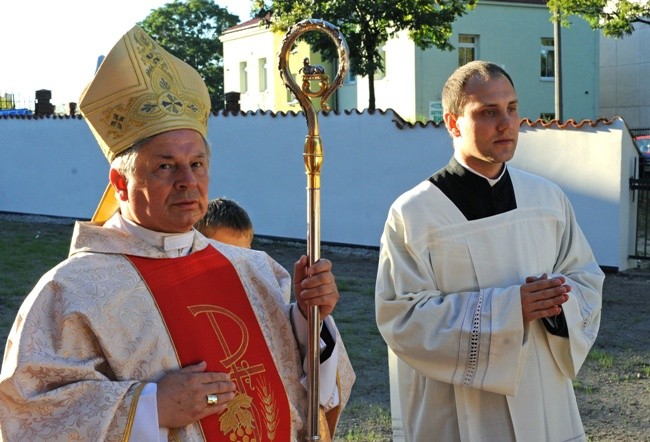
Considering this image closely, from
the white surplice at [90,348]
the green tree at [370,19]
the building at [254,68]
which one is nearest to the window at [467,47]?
the green tree at [370,19]

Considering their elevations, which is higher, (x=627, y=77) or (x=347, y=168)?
(x=627, y=77)

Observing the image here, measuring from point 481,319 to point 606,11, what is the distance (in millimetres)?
21128

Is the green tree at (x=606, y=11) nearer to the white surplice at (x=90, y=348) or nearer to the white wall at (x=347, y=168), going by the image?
the white wall at (x=347, y=168)

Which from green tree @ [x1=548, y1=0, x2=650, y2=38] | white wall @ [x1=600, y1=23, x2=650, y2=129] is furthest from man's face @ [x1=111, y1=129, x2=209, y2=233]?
white wall @ [x1=600, y1=23, x2=650, y2=129]

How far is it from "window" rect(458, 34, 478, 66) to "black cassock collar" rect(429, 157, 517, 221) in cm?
2957

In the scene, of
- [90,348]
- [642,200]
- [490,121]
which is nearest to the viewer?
[90,348]

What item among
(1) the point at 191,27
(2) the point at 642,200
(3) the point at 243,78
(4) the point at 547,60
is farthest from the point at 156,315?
(1) the point at 191,27

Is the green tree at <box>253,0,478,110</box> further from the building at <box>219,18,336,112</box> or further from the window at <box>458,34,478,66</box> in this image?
the building at <box>219,18,336,112</box>

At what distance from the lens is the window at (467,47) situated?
3284 centimetres

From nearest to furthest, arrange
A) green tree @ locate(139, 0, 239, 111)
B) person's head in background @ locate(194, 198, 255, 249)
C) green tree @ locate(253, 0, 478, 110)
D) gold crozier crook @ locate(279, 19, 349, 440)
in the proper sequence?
gold crozier crook @ locate(279, 19, 349, 440)
person's head in background @ locate(194, 198, 255, 249)
green tree @ locate(253, 0, 478, 110)
green tree @ locate(139, 0, 239, 111)

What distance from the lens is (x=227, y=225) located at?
13.4ft

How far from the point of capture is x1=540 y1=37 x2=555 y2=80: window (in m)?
34.3

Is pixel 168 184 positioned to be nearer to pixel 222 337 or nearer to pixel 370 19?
pixel 222 337

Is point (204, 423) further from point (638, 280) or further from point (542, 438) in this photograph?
point (638, 280)
